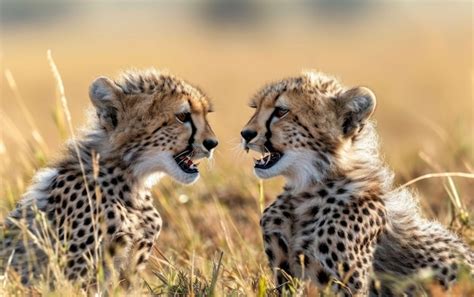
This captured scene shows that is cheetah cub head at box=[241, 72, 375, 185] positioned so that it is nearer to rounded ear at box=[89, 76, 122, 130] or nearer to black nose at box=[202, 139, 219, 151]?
black nose at box=[202, 139, 219, 151]

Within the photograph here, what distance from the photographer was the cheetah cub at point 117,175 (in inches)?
173

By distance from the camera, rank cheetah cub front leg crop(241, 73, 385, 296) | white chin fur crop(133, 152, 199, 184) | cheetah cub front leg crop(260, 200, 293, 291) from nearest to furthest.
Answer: cheetah cub front leg crop(241, 73, 385, 296)
cheetah cub front leg crop(260, 200, 293, 291)
white chin fur crop(133, 152, 199, 184)

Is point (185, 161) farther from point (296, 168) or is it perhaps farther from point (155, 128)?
point (296, 168)

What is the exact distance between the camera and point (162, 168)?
4.64m

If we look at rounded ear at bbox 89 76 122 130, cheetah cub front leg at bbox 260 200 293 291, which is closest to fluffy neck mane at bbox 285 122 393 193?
cheetah cub front leg at bbox 260 200 293 291

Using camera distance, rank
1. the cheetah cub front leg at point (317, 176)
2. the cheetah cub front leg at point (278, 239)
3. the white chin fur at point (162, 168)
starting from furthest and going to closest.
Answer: the white chin fur at point (162, 168) < the cheetah cub front leg at point (278, 239) < the cheetah cub front leg at point (317, 176)

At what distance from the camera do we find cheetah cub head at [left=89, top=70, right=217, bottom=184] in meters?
4.63

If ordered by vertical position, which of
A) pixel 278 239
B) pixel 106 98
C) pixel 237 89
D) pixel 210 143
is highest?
pixel 106 98

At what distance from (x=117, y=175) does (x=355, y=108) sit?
38.6 inches

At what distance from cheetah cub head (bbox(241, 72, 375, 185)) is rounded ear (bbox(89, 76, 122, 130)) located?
1.80 ft

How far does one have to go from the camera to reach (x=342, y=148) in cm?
465

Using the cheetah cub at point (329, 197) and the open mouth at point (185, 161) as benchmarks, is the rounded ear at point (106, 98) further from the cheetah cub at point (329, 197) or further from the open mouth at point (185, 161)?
the cheetah cub at point (329, 197)

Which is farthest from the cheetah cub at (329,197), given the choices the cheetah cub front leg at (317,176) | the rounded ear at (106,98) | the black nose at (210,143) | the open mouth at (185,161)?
the rounded ear at (106,98)

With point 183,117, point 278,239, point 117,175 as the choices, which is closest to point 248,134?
point 183,117
